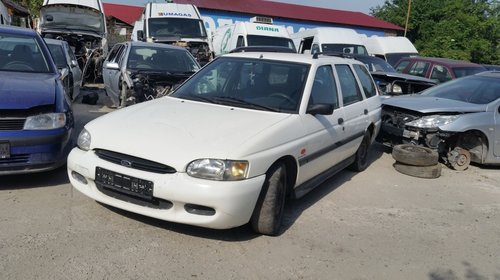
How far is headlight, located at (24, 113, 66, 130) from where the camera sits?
15.3 ft

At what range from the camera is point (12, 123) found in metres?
4.54

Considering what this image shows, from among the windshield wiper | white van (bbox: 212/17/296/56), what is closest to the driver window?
the windshield wiper

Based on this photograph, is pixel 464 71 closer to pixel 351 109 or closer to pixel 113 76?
pixel 351 109

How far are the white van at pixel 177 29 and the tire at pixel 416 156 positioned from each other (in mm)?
8918

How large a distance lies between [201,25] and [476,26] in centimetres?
3075

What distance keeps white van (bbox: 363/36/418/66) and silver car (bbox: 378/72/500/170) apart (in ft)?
36.8

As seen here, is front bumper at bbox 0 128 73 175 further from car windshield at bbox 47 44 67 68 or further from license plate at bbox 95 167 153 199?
car windshield at bbox 47 44 67 68

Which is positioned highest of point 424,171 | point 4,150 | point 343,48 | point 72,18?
point 72,18

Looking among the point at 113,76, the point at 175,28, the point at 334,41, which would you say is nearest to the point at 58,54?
the point at 113,76

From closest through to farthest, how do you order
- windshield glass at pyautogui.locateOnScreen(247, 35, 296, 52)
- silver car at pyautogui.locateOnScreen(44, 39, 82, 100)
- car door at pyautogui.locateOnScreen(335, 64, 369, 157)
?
car door at pyautogui.locateOnScreen(335, 64, 369, 157)
silver car at pyautogui.locateOnScreen(44, 39, 82, 100)
windshield glass at pyautogui.locateOnScreen(247, 35, 296, 52)

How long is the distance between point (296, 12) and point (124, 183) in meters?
38.5

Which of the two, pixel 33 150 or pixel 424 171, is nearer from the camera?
pixel 33 150

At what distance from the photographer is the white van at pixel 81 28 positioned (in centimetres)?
1518

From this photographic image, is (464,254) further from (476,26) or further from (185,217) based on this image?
(476,26)
